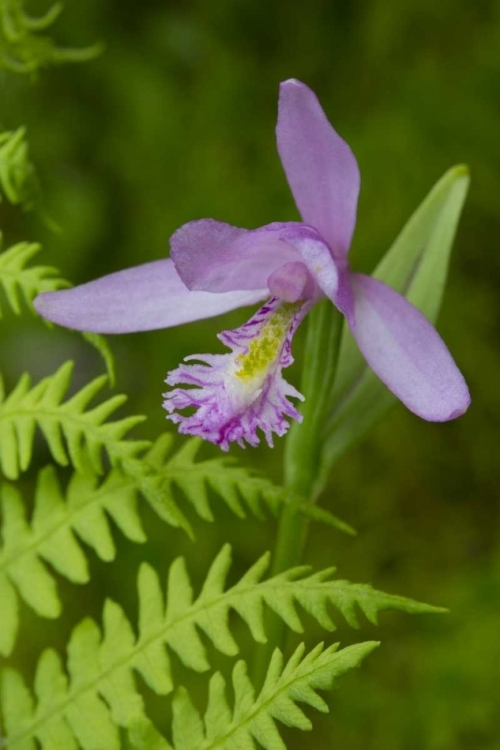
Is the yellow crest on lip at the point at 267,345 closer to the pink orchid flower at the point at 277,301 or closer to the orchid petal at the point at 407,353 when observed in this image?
the pink orchid flower at the point at 277,301

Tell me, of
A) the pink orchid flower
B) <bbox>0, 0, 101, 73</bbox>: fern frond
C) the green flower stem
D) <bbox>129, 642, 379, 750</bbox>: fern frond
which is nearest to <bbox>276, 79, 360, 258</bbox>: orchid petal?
the pink orchid flower

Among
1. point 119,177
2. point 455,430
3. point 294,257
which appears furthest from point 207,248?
point 119,177

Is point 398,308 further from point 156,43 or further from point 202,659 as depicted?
point 156,43

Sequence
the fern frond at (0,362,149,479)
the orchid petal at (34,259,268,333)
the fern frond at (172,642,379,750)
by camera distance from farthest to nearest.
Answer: the orchid petal at (34,259,268,333) < the fern frond at (0,362,149,479) < the fern frond at (172,642,379,750)

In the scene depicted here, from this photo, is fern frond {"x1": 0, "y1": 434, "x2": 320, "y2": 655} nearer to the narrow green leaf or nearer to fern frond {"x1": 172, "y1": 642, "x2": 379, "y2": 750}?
fern frond {"x1": 172, "y1": 642, "x2": 379, "y2": 750}

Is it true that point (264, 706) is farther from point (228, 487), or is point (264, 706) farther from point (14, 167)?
point (14, 167)

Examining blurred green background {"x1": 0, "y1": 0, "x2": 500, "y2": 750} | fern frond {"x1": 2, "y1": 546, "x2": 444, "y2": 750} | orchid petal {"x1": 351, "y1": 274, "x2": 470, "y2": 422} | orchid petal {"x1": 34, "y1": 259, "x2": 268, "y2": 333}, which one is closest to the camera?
fern frond {"x1": 2, "y1": 546, "x2": 444, "y2": 750}

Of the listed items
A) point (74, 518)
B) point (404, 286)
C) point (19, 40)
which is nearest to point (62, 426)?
point (74, 518)
